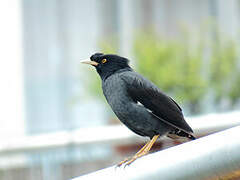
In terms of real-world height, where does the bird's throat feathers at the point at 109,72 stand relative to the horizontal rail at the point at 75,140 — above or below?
above

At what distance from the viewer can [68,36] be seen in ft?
29.8

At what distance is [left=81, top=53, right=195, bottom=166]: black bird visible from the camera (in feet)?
9.27

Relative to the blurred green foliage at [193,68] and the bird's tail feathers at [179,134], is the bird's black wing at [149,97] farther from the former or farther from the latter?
the blurred green foliage at [193,68]

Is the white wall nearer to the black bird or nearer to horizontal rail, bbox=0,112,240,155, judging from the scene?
horizontal rail, bbox=0,112,240,155

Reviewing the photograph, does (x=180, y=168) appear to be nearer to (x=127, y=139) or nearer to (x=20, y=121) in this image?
(x=127, y=139)

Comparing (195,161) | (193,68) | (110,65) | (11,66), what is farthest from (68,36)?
(195,161)

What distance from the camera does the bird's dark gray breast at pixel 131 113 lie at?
111 inches

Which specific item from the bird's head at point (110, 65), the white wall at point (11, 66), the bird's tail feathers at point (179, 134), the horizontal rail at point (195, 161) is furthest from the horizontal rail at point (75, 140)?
the white wall at point (11, 66)

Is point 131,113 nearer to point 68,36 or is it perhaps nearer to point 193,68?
point 193,68

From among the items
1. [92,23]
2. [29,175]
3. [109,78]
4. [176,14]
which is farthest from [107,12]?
[109,78]

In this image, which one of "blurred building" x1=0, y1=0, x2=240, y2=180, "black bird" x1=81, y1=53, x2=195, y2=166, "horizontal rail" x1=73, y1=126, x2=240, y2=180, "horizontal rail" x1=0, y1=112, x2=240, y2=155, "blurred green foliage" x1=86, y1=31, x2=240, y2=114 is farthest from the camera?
"blurred building" x1=0, y1=0, x2=240, y2=180

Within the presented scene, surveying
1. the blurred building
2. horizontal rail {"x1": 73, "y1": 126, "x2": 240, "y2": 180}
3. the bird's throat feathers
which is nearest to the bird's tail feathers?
the bird's throat feathers

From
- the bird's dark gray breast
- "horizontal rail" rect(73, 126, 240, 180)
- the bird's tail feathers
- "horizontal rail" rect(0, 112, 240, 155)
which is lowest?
"horizontal rail" rect(0, 112, 240, 155)

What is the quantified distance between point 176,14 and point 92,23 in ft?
3.63
